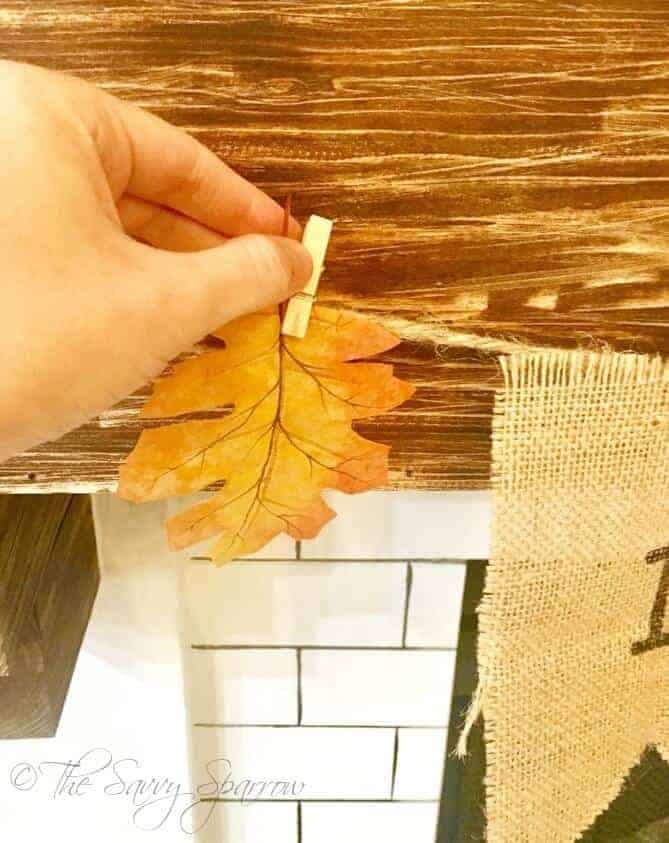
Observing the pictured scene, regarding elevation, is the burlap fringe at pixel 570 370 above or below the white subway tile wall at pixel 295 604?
above

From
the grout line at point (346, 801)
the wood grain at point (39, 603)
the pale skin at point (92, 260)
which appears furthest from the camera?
the grout line at point (346, 801)

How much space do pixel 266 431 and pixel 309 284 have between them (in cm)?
10

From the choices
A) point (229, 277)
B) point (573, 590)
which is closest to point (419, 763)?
point (573, 590)

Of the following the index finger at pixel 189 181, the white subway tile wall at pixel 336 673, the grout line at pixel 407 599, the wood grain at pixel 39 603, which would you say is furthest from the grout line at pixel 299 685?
the index finger at pixel 189 181

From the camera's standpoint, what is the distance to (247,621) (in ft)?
2.64

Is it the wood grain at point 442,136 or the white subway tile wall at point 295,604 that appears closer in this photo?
the wood grain at point 442,136

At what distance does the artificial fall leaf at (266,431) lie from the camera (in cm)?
49

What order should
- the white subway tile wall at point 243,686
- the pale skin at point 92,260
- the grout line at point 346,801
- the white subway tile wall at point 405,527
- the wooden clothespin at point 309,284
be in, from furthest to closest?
the grout line at point 346,801, the white subway tile wall at point 243,686, the white subway tile wall at point 405,527, the wooden clothespin at point 309,284, the pale skin at point 92,260

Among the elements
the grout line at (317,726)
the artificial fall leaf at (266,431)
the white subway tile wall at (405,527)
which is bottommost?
the grout line at (317,726)

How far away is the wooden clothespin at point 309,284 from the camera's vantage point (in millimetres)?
461

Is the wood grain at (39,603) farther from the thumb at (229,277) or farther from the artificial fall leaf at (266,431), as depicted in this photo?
the thumb at (229,277)

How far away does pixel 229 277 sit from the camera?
1.35 ft

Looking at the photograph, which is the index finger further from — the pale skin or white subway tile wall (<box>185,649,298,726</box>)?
white subway tile wall (<box>185,649,298,726</box>)

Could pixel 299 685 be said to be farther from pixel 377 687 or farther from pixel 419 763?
pixel 419 763
